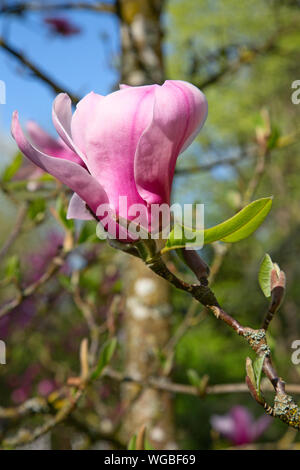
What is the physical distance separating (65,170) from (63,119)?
0.06 metres

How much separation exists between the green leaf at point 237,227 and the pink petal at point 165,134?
4cm

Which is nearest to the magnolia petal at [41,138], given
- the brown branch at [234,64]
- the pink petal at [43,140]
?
the pink petal at [43,140]

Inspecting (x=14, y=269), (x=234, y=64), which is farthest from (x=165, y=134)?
(x=234, y=64)

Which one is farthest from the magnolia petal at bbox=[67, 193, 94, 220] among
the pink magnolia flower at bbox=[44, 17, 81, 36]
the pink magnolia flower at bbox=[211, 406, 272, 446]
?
the pink magnolia flower at bbox=[44, 17, 81, 36]

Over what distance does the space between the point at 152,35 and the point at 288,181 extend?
7295 millimetres

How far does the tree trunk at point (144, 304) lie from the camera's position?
1123 mm

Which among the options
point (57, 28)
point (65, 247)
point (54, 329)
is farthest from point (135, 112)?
point (54, 329)

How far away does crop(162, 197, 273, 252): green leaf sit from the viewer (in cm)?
31

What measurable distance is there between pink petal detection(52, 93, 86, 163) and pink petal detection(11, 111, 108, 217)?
0.03 metres

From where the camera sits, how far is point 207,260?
2.66 metres

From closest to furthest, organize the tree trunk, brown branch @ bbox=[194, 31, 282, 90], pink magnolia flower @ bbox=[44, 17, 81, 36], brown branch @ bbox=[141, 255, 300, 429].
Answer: brown branch @ bbox=[141, 255, 300, 429] < the tree trunk < brown branch @ bbox=[194, 31, 282, 90] < pink magnolia flower @ bbox=[44, 17, 81, 36]

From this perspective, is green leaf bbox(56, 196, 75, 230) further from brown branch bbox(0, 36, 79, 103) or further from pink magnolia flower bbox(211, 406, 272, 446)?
pink magnolia flower bbox(211, 406, 272, 446)

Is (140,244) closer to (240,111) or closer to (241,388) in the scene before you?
(241,388)

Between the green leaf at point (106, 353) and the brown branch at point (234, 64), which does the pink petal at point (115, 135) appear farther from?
the brown branch at point (234, 64)
